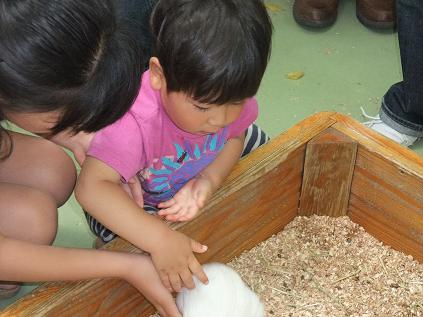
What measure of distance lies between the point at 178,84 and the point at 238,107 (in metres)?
0.10

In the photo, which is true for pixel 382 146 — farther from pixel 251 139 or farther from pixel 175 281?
pixel 175 281

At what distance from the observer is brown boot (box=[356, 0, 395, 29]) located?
212 centimetres

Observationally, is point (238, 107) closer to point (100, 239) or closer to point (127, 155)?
point (127, 155)

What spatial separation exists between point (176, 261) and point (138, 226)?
8 cm

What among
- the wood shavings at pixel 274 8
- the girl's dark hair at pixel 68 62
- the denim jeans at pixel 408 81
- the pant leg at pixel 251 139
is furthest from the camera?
the wood shavings at pixel 274 8

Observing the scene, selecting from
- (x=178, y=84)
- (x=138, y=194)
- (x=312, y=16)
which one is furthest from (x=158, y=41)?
(x=312, y=16)

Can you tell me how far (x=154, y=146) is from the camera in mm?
1090

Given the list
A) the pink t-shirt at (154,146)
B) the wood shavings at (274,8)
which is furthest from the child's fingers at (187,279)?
the wood shavings at (274,8)

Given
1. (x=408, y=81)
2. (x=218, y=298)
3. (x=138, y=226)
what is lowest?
(x=408, y=81)

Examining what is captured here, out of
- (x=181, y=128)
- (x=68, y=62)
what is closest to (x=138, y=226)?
(x=181, y=128)

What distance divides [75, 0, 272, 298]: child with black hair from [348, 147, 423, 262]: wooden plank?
9.4 inches

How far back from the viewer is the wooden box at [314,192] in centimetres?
112

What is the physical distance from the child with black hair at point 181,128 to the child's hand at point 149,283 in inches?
0.5

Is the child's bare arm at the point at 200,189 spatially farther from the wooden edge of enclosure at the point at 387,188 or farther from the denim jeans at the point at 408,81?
the denim jeans at the point at 408,81
